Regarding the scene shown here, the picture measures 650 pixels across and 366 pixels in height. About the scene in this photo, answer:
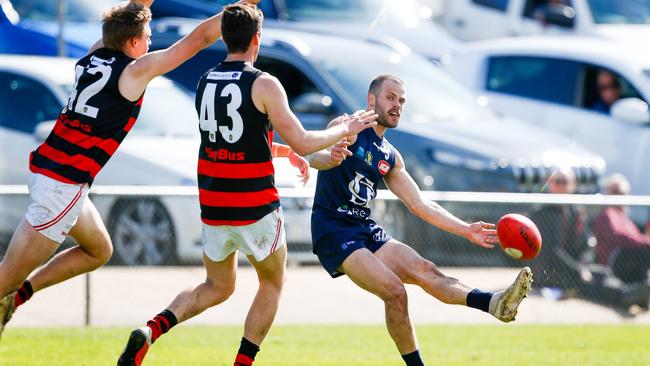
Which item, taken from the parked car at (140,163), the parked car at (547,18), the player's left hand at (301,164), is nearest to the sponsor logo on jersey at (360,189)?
the player's left hand at (301,164)

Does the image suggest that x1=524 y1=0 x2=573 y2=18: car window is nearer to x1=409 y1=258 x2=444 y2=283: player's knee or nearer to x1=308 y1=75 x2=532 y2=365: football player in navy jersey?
x1=308 y1=75 x2=532 y2=365: football player in navy jersey

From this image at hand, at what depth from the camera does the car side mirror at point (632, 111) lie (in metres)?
14.6

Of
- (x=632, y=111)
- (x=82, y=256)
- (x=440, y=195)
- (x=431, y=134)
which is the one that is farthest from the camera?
(x=632, y=111)

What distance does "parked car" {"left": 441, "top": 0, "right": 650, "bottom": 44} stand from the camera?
1727 centimetres

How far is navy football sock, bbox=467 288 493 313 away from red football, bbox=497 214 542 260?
0.31m

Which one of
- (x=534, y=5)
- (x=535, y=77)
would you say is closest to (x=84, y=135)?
(x=535, y=77)

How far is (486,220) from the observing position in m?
11.9

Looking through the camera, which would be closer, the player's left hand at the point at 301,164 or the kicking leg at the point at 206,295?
the kicking leg at the point at 206,295

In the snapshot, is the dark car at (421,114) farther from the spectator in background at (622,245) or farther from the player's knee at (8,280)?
the player's knee at (8,280)

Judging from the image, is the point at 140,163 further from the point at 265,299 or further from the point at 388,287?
the point at 388,287

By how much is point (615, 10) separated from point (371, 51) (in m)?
4.92

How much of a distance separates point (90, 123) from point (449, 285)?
7.27 feet

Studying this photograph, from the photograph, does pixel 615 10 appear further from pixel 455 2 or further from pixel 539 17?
pixel 455 2

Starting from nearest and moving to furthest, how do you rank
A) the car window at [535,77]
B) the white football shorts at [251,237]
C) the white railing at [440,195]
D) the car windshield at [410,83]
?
the white football shorts at [251,237]
the white railing at [440,195]
the car windshield at [410,83]
the car window at [535,77]
